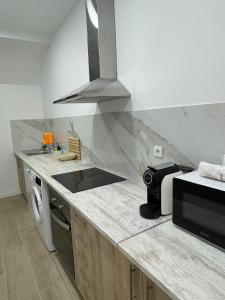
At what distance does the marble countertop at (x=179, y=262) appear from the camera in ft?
2.06

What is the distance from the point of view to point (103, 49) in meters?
1.70

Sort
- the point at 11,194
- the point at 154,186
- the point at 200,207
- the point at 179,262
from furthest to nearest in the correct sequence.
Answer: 1. the point at 11,194
2. the point at 154,186
3. the point at 200,207
4. the point at 179,262

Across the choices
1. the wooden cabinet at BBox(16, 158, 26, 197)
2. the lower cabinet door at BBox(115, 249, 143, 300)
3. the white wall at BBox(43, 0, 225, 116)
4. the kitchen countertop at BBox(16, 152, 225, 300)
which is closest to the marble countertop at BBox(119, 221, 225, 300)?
the kitchen countertop at BBox(16, 152, 225, 300)

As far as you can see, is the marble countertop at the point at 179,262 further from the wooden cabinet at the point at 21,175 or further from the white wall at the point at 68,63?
the wooden cabinet at the point at 21,175

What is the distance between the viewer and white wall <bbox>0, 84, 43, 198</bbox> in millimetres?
3506

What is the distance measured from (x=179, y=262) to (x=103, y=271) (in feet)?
1.79

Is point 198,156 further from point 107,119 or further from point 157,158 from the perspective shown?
point 107,119

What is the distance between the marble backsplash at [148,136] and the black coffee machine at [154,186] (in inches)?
7.7

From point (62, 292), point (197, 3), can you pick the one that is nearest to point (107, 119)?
point (197, 3)

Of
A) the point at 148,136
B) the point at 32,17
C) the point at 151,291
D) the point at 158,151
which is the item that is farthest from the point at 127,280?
the point at 32,17

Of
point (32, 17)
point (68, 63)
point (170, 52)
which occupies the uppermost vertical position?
point (32, 17)

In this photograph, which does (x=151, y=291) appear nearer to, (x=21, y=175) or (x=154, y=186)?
(x=154, y=186)

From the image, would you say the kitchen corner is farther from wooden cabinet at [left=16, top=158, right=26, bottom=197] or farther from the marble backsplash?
wooden cabinet at [left=16, top=158, right=26, bottom=197]

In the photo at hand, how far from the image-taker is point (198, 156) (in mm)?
1173
